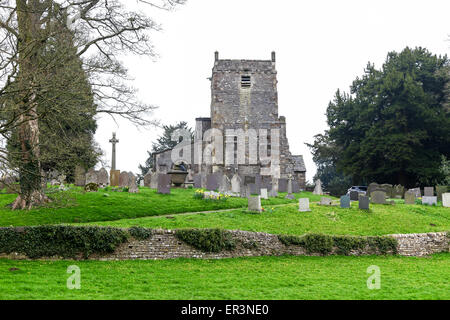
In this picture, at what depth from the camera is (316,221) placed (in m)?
16.1

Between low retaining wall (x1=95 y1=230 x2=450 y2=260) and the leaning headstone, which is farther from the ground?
the leaning headstone

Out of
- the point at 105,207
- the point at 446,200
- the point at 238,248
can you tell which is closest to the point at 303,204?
the point at 238,248

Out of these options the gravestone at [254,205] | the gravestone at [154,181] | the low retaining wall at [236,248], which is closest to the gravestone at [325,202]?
the gravestone at [254,205]

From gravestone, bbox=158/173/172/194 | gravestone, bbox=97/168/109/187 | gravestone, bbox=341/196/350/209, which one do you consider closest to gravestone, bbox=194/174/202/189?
gravestone, bbox=97/168/109/187

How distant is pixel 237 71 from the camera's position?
127 feet

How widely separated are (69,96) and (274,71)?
2858cm

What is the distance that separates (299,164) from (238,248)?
27912 millimetres

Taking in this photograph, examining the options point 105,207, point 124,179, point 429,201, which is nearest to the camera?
point 105,207

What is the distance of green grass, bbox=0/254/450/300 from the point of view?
7.69 m

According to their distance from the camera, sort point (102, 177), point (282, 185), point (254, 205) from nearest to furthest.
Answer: point (254, 205)
point (102, 177)
point (282, 185)

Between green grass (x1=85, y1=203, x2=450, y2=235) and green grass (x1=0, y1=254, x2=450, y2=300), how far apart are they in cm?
227

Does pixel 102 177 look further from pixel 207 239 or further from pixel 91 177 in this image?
pixel 207 239

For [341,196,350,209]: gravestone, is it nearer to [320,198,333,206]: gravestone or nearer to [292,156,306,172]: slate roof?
[320,198,333,206]: gravestone
